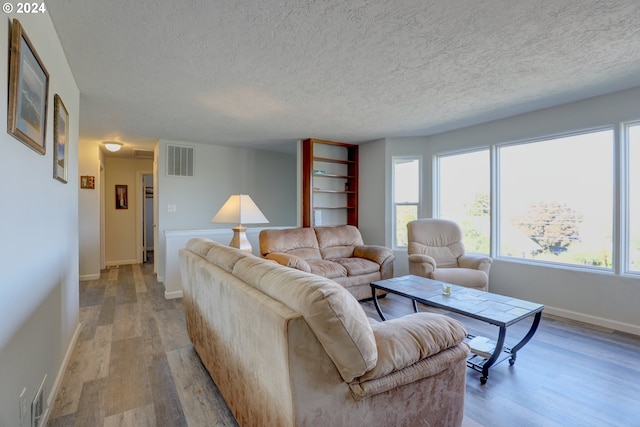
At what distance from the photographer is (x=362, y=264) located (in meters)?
4.03

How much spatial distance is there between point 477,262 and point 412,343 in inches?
108

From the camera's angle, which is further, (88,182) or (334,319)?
(88,182)

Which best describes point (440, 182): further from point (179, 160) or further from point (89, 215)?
point (89, 215)

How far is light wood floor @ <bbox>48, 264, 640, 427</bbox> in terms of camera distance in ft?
5.73

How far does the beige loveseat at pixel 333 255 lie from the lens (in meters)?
3.76

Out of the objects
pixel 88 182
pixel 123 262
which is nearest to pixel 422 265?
pixel 88 182

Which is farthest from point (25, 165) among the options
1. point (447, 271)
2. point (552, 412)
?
point (447, 271)

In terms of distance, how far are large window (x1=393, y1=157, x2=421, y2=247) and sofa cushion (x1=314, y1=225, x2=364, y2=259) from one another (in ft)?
2.60

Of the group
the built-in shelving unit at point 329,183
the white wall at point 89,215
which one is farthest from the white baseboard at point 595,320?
the white wall at point 89,215

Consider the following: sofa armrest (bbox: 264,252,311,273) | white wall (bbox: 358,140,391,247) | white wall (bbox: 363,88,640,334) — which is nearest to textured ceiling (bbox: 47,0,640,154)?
white wall (bbox: 363,88,640,334)

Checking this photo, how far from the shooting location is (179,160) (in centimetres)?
508

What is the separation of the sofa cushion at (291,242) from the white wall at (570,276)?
8.12 feet

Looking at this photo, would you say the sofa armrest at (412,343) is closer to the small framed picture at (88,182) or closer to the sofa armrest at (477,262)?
the sofa armrest at (477,262)

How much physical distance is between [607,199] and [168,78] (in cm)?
449
